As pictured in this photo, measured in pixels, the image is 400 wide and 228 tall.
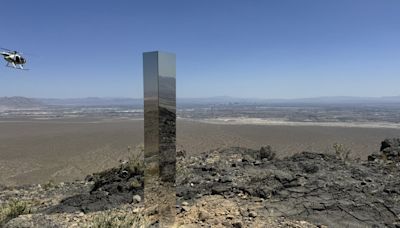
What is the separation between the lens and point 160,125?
456 cm

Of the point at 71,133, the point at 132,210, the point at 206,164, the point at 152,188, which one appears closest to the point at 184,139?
the point at 71,133

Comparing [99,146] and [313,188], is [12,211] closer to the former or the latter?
[313,188]

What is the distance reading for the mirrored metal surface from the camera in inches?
171

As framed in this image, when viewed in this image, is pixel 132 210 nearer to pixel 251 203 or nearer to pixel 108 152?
pixel 251 203

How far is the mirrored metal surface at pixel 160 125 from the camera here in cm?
434

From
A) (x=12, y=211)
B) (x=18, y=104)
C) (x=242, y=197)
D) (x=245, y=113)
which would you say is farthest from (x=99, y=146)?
(x=18, y=104)

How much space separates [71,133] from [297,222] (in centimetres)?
2651

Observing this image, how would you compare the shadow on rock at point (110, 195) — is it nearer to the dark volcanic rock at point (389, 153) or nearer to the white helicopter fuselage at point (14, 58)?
the white helicopter fuselage at point (14, 58)

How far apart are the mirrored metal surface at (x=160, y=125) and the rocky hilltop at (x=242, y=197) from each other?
757 millimetres

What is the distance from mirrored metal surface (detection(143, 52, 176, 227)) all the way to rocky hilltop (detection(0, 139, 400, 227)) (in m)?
0.76

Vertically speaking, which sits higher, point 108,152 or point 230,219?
point 230,219

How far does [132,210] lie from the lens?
6625 millimetres

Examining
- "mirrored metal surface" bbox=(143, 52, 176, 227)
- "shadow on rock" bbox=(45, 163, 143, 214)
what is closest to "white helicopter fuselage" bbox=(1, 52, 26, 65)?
"mirrored metal surface" bbox=(143, 52, 176, 227)

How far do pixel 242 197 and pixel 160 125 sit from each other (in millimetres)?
3126
